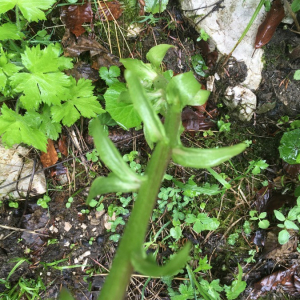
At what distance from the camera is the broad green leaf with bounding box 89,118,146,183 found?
1.25 m

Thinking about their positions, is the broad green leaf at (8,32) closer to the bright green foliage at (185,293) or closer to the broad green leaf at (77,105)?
the broad green leaf at (77,105)

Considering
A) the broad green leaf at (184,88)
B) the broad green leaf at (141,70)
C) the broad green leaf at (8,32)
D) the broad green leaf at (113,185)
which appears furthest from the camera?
the broad green leaf at (8,32)

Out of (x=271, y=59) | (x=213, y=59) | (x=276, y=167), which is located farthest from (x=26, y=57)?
(x=276, y=167)

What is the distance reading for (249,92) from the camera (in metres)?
2.80

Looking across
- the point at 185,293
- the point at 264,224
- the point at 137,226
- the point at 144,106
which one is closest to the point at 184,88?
the point at 144,106

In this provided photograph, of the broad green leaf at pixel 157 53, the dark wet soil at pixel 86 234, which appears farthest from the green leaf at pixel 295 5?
the broad green leaf at pixel 157 53

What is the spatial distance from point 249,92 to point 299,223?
50.8 inches

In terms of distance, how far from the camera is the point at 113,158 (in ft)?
4.20

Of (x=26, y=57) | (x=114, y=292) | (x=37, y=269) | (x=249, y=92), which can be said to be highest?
(x=26, y=57)

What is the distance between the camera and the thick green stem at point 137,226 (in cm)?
106

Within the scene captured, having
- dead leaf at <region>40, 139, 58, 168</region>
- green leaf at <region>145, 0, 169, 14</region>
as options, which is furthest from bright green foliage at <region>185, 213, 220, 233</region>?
green leaf at <region>145, 0, 169, 14</region>

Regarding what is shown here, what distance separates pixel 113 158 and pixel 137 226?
306 mm

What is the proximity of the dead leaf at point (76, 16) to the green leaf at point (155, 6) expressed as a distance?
507mm

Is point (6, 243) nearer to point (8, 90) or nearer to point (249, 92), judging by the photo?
point (8, 90)
